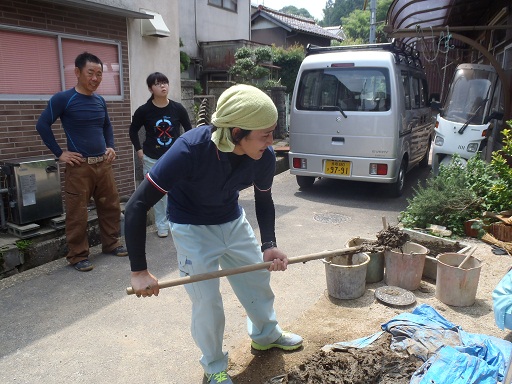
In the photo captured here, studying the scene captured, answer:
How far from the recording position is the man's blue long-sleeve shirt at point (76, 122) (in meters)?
4.07

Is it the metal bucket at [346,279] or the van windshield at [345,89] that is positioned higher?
the van windshield at [345,89]

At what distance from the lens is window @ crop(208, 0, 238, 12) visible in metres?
17.9

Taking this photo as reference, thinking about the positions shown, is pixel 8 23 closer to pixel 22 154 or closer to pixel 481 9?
pixel 22 154

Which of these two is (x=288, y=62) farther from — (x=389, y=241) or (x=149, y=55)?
(x=389, y=241)

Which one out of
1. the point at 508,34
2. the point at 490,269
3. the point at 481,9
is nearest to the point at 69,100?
the point at 490,269

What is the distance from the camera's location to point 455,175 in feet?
17.9

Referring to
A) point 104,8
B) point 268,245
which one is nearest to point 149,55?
point 104,8

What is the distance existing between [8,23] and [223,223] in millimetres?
3891

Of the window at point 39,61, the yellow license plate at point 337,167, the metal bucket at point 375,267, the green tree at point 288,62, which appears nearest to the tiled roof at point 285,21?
the green tree at point 288,62

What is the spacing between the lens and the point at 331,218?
20.2 feet

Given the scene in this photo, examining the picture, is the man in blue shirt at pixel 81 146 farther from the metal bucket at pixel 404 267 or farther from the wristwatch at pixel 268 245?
the metal bucket at pixel 404 267

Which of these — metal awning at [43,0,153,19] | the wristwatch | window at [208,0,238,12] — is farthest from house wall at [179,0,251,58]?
the wristwatch

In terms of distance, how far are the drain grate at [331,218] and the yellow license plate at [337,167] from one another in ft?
2.64

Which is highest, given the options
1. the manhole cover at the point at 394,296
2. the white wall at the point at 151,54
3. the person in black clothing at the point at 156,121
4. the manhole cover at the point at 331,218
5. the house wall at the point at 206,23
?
the house wall at the point at 206,23
